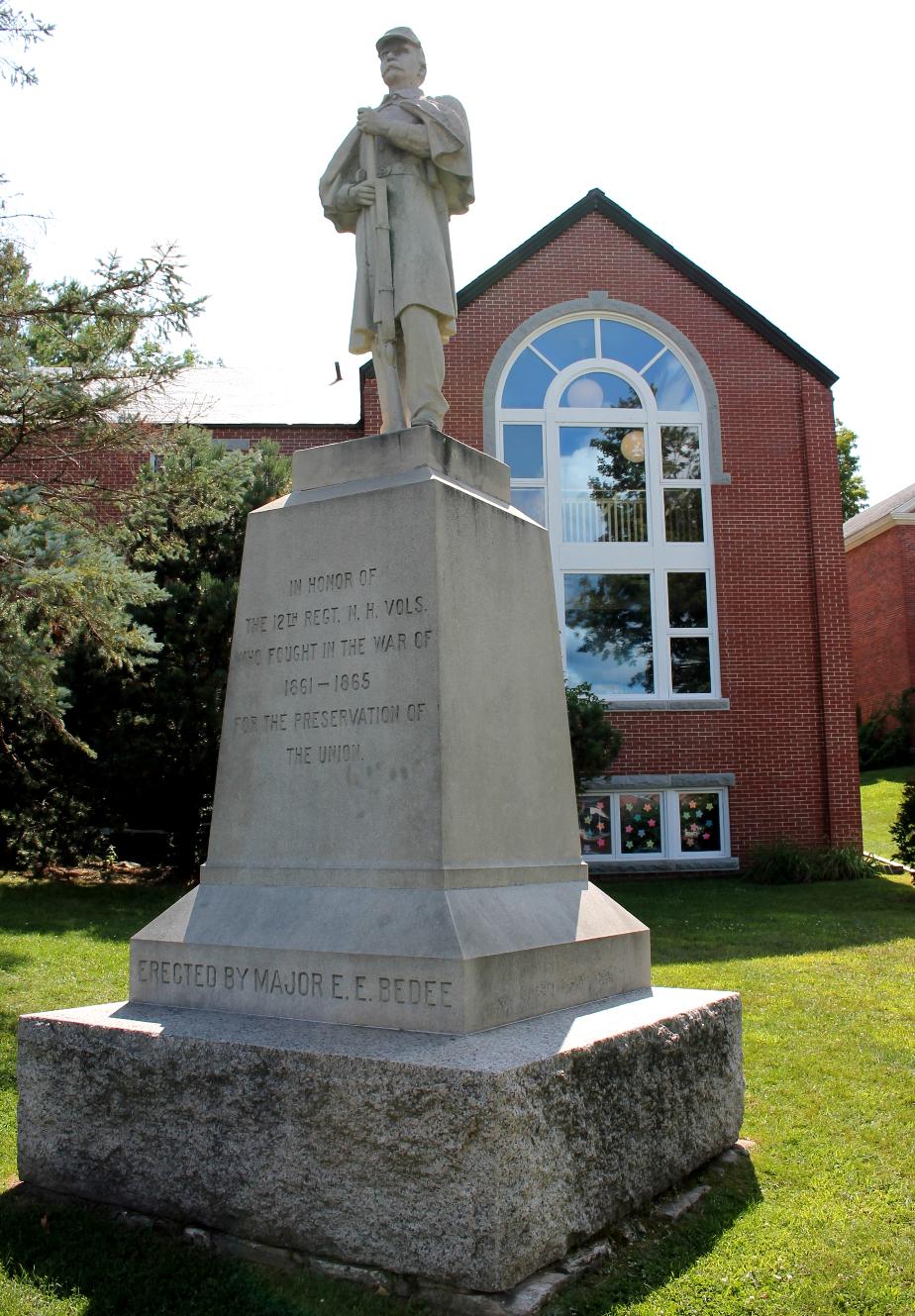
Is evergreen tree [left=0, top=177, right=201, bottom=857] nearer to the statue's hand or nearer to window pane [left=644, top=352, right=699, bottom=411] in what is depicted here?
the statue's hand

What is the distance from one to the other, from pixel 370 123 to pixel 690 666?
1329 cm

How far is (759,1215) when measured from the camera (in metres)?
4.09

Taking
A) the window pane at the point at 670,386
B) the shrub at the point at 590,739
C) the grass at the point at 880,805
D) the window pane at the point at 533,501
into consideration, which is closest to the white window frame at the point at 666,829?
the shrub at the point at 590,739

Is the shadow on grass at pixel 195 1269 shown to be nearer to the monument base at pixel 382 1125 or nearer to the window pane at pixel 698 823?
the monument base at pixel 382 1125

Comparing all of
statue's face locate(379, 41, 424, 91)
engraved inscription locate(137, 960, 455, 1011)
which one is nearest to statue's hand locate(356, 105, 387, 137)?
statue's face locate(379, 41, 424, 91)

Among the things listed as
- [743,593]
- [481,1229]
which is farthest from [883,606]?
[481,1229]

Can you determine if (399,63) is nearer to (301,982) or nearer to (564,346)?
(301,982)

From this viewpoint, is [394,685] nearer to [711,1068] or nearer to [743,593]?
[711,1068]

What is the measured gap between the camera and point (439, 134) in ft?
17.0

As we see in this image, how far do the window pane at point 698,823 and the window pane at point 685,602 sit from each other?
8.66ft

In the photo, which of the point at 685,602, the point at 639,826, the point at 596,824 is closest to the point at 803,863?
the point at 639,826

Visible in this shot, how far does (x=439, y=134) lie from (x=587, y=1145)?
4222 mm

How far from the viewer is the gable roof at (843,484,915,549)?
3025 centimetres

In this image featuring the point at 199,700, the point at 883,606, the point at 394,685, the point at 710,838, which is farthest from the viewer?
the point at 883,606
